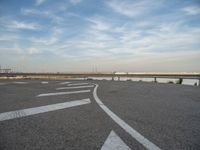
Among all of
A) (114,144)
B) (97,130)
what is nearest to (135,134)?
(114,144)

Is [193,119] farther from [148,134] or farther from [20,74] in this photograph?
[20,74]

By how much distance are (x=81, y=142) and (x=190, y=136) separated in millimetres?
2011

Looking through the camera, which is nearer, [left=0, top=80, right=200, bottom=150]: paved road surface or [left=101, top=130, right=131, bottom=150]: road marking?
[left=101, top=130, right=131, bottom=150]: road marking

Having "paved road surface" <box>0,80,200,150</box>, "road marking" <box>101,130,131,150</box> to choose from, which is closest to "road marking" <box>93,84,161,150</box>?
"paved road surface" <box>0,80,200,150</box>

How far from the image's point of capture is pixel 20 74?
100 feet

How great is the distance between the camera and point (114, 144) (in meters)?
3.05

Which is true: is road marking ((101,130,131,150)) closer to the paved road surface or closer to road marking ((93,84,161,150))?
the paved road surface

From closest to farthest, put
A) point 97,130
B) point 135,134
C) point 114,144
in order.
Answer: point 114,144 < point 135,134 < point 97,130

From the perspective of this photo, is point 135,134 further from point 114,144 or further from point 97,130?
point 97,130

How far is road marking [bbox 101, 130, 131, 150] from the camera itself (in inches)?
114

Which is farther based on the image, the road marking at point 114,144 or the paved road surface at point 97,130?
the paved road surface at point 97,130

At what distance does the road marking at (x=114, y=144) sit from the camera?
2.90m

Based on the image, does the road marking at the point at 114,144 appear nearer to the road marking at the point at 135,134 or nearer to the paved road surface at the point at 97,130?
the paved road surface at the point at 97,130

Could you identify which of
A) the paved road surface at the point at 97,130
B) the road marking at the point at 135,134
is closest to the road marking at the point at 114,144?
the paved road surface at the point at 97,130
